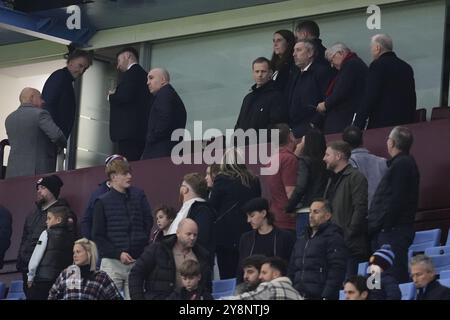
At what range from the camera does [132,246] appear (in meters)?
14.7

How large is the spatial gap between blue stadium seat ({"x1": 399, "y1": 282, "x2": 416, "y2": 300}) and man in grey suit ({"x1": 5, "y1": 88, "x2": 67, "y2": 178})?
18.8 ft

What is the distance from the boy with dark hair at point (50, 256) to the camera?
1503 centimetres

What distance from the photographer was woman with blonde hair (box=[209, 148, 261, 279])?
1456cm

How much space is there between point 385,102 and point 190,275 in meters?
3.03

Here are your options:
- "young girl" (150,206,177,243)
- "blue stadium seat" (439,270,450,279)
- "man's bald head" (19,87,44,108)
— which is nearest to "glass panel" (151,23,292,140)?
"man's bald head" (19,87,44,108)

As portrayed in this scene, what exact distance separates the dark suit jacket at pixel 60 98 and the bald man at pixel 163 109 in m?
1.53

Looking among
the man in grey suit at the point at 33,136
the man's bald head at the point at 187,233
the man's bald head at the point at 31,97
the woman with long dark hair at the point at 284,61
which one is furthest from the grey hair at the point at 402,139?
the man's bald head at the point at 31,97

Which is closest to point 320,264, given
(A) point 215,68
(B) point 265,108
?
(B) point 265,108

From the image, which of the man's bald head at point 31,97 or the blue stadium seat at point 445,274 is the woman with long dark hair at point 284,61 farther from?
the blue stadium seat at point 445,274

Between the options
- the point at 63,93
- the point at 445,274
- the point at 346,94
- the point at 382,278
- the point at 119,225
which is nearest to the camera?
the point at 382,278

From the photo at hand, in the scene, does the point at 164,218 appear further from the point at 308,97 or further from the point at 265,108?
the point at 308,97

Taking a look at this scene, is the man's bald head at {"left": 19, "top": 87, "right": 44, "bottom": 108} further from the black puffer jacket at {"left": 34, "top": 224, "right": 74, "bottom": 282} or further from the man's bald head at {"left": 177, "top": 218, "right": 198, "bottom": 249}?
the man's bald head at {"left": 177, "top": 218, "right": 198, "bottom": 249}

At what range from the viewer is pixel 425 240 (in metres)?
14.3

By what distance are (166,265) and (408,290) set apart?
190 cm
